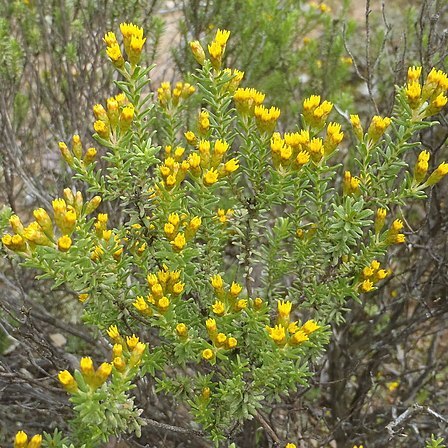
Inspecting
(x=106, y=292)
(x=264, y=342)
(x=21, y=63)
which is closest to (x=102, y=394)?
(x=106, y=292)

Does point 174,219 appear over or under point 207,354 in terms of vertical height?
over

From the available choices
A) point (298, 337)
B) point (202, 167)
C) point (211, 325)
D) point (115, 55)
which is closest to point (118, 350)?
point (211, 325)

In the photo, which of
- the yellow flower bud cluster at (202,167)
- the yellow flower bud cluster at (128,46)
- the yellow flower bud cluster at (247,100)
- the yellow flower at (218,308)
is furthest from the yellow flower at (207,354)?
the yellow flower bud cluster at (128,46)

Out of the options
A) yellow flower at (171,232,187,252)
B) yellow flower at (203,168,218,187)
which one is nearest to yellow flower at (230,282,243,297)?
yellow flower at (171,232,187,252)

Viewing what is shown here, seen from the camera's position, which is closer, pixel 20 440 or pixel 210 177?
pixel 20 440

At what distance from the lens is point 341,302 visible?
2238 millimetres

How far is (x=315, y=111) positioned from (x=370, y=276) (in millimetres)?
612

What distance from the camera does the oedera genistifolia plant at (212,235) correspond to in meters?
1.86

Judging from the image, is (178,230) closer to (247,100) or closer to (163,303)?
(163,303)

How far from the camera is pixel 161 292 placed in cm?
184

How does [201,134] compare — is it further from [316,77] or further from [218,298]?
[316,77]

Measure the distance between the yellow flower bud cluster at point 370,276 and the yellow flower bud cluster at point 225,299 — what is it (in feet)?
1.38

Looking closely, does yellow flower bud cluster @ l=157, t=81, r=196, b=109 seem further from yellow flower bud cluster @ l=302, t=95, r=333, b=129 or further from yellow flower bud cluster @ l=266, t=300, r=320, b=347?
yellow flower bud cluster @ l=266, t=300, r=320, b=347

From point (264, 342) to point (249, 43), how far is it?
264 cm
